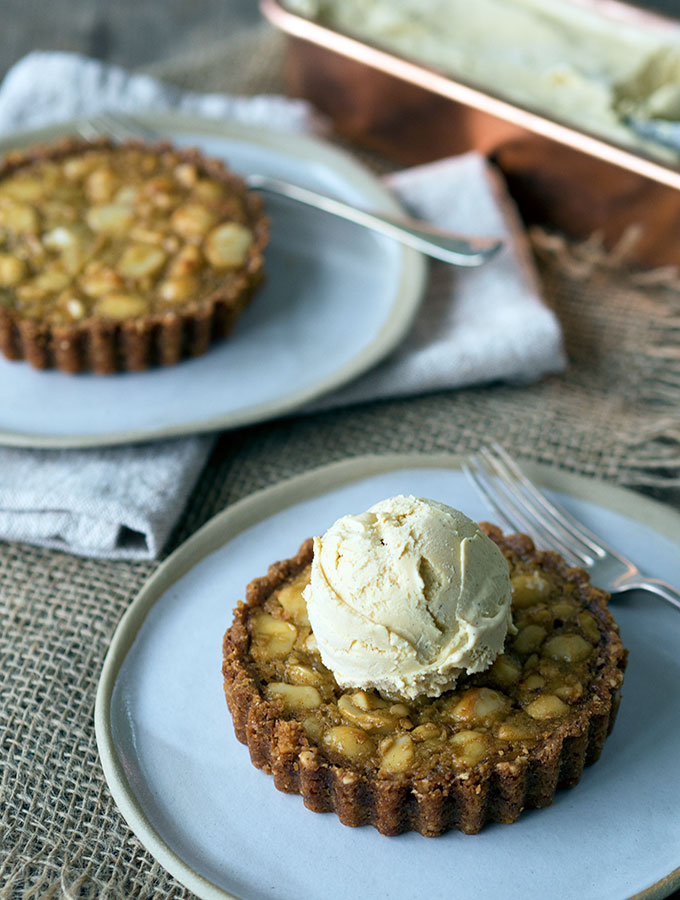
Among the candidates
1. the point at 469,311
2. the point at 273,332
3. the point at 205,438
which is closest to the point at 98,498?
the point at 205,438

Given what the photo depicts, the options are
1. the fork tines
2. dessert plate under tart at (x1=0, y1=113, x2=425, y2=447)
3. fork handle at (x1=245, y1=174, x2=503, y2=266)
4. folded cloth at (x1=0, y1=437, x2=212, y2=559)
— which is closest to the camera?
the fork tines

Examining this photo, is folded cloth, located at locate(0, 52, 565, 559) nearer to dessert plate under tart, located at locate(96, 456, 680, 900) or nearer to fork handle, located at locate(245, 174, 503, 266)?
fork handle, located at locate(245, 174, 503, 266)

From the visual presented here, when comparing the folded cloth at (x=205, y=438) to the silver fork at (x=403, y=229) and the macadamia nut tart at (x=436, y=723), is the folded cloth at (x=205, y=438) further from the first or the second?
the macadamia nut tart at (x=436, y=723)

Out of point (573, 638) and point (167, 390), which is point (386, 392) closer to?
point (167, 390)

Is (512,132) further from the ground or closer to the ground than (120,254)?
further from the ground

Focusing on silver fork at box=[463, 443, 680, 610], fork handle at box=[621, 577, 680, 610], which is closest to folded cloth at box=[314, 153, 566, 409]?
silver fork at box=[463, 443, 680, 610]

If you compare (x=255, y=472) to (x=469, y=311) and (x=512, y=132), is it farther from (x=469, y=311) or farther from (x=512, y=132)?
(x=512, y=132)

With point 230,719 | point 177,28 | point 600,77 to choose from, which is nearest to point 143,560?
point 230,719
